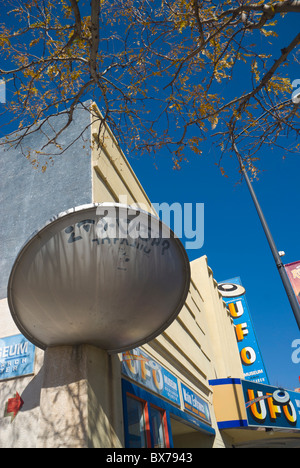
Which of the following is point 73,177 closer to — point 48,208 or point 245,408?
point 48,208

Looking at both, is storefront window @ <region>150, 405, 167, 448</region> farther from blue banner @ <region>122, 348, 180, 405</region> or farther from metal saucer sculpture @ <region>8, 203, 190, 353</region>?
metal saucer sculpture @ <region>8, 203, 190, 353</region>

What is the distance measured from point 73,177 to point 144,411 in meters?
4.38

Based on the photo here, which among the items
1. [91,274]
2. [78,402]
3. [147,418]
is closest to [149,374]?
[147,418]

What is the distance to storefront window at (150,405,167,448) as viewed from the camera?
6.34 meters

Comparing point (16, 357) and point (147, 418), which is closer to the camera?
point (16, 357)

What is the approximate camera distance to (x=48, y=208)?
7289 millimetres

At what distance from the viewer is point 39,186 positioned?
7801 mm

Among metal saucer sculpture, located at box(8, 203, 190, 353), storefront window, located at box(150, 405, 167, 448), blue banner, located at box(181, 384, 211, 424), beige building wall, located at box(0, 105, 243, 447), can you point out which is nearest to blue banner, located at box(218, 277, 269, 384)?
beige building wall, located at box(0, 105, 243, 447)

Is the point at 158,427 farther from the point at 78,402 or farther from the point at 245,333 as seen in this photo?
the point at 245,333

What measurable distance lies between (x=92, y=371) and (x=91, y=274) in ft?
4.35

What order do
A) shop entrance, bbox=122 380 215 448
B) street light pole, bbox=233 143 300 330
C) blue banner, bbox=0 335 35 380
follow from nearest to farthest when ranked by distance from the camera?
blue banner, bbox=0 335 35 380, shop entrance, bbox=122 380 215 448, street light pole, bbox=233 143 300 330

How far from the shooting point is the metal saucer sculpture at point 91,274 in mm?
4152

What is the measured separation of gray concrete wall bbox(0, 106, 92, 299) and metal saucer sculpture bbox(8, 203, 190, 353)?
2.45 meters

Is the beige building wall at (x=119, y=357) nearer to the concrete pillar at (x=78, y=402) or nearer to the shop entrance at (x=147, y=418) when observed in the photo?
the concrete pillar at (x=78, y=402)
